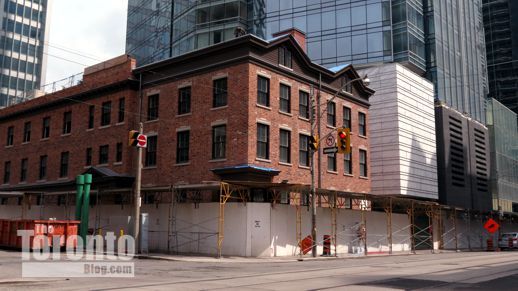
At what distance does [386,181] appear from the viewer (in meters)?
45.2

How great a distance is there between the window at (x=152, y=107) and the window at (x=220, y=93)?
5353 millimetres

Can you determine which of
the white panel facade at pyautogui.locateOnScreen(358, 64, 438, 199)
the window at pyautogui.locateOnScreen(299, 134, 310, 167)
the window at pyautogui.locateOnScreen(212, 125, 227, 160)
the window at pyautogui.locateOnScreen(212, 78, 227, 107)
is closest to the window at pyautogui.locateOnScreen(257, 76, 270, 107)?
the window at pyautogui.locateOnScreen(212, 78, 227, 107)

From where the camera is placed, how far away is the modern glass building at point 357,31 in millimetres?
52031

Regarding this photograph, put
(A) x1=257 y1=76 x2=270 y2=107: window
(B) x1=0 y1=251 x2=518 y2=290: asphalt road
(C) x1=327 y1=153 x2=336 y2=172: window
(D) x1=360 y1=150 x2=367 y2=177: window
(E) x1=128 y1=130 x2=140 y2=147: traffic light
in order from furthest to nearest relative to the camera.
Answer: (D) x1=360 y1=150 x2=367 y2=177: window < (C) x1=327 y1=153 x2=336 y2=172: window < (A) x1=257 y1=76 x2=270 y2=107: window < (E) x1=128 y1=130 x2=140 y2=147: traffic light < (B) x1=0 y1=251 x2=518 y2=290: asphalt road

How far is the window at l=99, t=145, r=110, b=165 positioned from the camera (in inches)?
1457

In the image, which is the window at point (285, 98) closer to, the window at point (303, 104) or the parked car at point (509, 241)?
the window at point (303, 104)

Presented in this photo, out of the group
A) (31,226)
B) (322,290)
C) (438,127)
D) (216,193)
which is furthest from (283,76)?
(438,127)

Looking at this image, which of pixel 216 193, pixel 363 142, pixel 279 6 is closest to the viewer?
pixel 216 193

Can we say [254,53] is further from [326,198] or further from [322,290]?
[322,290]

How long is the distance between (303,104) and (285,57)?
3.45 metres

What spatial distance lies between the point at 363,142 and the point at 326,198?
6.79 m

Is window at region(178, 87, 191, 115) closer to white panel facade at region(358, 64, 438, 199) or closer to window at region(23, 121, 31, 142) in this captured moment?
window at region(23, 121, 31, 142)

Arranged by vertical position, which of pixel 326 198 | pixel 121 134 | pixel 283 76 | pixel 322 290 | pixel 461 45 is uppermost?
pixel 461 45

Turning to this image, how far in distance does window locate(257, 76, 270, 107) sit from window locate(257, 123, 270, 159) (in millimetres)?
1477
